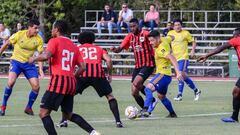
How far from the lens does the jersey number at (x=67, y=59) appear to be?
12719 mm

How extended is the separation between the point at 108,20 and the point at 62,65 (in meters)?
24.5

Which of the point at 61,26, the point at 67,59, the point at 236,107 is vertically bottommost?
the point at 236,107

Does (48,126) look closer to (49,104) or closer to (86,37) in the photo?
(49,104)

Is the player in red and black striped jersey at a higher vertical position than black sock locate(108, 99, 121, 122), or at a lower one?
higher

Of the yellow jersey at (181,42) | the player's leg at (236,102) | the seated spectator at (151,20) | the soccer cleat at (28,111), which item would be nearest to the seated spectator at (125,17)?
the seated spectator at (151,20)

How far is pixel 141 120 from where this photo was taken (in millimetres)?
16547

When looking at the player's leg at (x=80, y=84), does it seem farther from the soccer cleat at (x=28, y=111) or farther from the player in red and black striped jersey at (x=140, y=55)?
the soccer cleat at (x=28, y=111)

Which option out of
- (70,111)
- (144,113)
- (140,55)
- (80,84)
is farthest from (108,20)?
(70,111)

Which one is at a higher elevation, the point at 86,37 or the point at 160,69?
the point at 86,37

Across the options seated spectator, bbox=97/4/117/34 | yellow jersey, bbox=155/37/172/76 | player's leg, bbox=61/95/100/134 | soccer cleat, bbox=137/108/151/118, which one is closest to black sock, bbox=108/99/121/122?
soccer cleat, bbox=137/108/151/118

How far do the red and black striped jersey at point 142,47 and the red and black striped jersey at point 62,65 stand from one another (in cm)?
502

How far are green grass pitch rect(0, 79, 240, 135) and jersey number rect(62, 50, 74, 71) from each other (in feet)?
6.13

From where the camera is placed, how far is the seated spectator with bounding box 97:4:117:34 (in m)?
36.4

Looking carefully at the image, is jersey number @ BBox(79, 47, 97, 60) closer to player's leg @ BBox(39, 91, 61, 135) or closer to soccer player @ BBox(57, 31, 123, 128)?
soccer player @ BBox(57, 31, 123, 128)
